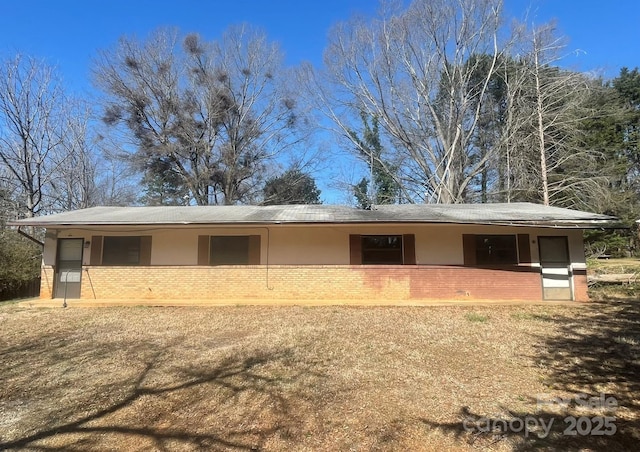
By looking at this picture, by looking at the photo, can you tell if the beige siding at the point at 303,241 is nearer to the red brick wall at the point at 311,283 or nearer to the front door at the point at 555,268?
the red brick wall at the point at 311,283

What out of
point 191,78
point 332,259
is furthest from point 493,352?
point 191,78

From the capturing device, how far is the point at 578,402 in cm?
399

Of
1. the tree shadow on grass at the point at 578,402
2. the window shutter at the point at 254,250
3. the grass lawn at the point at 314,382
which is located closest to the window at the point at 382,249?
the window shutter at the point at 254,250

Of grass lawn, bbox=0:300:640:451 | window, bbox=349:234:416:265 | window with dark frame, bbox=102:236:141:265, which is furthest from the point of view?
window with dark frame, bbox=102:236:141:265

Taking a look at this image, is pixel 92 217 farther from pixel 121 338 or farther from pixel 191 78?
pixel 191 78

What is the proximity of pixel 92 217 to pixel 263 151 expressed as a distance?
1415cm

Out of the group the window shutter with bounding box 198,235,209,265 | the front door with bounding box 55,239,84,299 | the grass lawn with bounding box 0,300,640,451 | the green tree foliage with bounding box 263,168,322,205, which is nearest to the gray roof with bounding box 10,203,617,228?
the window shutter with bounding box 198,235,209,265

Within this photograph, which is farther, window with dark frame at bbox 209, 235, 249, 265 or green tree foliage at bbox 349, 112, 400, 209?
green tree foliage at bbox 349, 112, 400, 209

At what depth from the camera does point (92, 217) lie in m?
Result: 11.3

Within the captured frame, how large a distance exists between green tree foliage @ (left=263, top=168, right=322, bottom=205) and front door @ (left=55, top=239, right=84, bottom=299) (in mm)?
13132

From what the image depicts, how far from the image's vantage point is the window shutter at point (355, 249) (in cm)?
1123

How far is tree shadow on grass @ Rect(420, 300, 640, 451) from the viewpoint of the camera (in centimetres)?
327

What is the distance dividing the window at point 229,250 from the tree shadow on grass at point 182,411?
6.00 metres

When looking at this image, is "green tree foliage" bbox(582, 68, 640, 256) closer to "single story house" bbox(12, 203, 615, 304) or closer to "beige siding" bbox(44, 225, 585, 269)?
"single story house" bbox(12, 203, 615, 304)
